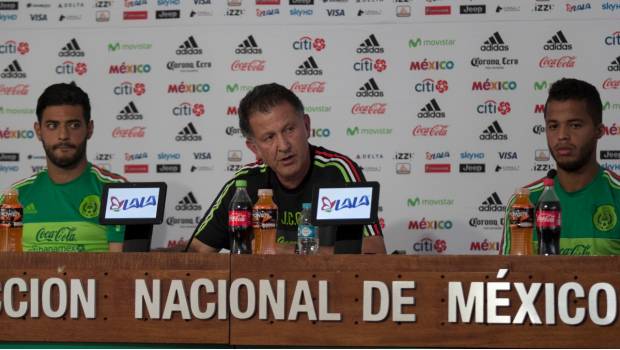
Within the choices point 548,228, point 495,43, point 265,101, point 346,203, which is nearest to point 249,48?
point 495,43

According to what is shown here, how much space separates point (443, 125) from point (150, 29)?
5.67ft

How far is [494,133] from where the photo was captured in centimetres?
564

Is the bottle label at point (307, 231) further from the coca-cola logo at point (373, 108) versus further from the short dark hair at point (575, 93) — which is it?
the coca-cola logo at point (373, 108)

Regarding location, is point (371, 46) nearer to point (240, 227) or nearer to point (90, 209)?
point (90, 209)

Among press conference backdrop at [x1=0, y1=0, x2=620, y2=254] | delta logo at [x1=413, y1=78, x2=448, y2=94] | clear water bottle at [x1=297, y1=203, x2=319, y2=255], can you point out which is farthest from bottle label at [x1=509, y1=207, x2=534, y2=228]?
delta logo at [x1=413, y1=78, x2=448, y2=94]

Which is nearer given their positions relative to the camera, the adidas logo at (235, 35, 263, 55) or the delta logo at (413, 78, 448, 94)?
the delta logo at (413, 78, 448, 94)

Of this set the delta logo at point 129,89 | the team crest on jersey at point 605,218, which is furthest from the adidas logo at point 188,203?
the team crest on jersey at point 605,218

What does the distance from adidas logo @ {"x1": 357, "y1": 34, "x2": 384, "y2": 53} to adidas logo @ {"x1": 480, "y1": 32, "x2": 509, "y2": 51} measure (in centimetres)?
57

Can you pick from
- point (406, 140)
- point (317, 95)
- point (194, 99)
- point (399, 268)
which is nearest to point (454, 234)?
point (406, 140)

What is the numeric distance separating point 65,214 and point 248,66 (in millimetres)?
1809

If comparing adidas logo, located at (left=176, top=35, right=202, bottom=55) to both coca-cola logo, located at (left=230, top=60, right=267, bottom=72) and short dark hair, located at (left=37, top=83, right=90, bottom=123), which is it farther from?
short dark hair, located at (left=37, top=83, right=90, bottom=123)

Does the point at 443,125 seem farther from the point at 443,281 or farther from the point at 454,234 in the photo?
the point at 443,281

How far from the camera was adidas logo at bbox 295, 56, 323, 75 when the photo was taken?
5809 millimetres

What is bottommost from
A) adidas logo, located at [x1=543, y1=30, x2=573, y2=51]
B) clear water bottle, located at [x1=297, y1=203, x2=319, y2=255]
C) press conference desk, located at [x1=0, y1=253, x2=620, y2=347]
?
press conference desk, located at [x1=0, y1=253, x2=620, y2=347]
